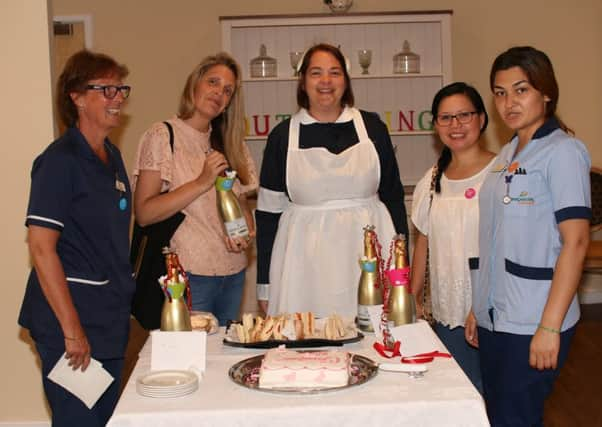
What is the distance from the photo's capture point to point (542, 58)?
2.02 m

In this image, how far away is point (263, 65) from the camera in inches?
200

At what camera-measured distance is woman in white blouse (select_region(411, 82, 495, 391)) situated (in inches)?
96.4

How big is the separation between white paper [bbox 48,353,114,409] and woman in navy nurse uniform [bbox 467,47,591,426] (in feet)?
3.47

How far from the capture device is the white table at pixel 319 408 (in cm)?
151

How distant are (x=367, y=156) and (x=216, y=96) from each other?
0.56m

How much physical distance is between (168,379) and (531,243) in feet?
3.21

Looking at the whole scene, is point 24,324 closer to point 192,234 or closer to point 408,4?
point 192,234

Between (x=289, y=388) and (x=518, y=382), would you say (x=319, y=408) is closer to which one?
(x=289, y=388)

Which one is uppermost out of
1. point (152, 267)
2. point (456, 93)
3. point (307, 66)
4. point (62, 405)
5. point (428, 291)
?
point (307, 66)

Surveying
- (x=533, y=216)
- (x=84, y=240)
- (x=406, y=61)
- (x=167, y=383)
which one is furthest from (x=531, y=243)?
(x=406, y=61)

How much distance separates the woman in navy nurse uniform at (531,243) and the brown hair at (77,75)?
1.11 m

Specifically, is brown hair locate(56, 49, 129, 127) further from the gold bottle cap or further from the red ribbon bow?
the red ribbon bow

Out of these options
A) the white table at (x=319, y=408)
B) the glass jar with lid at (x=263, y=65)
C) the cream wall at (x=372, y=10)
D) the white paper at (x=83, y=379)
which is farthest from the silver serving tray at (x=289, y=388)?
the cream wall at (x=372, y=10)

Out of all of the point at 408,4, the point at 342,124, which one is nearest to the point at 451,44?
the point at 408,4
